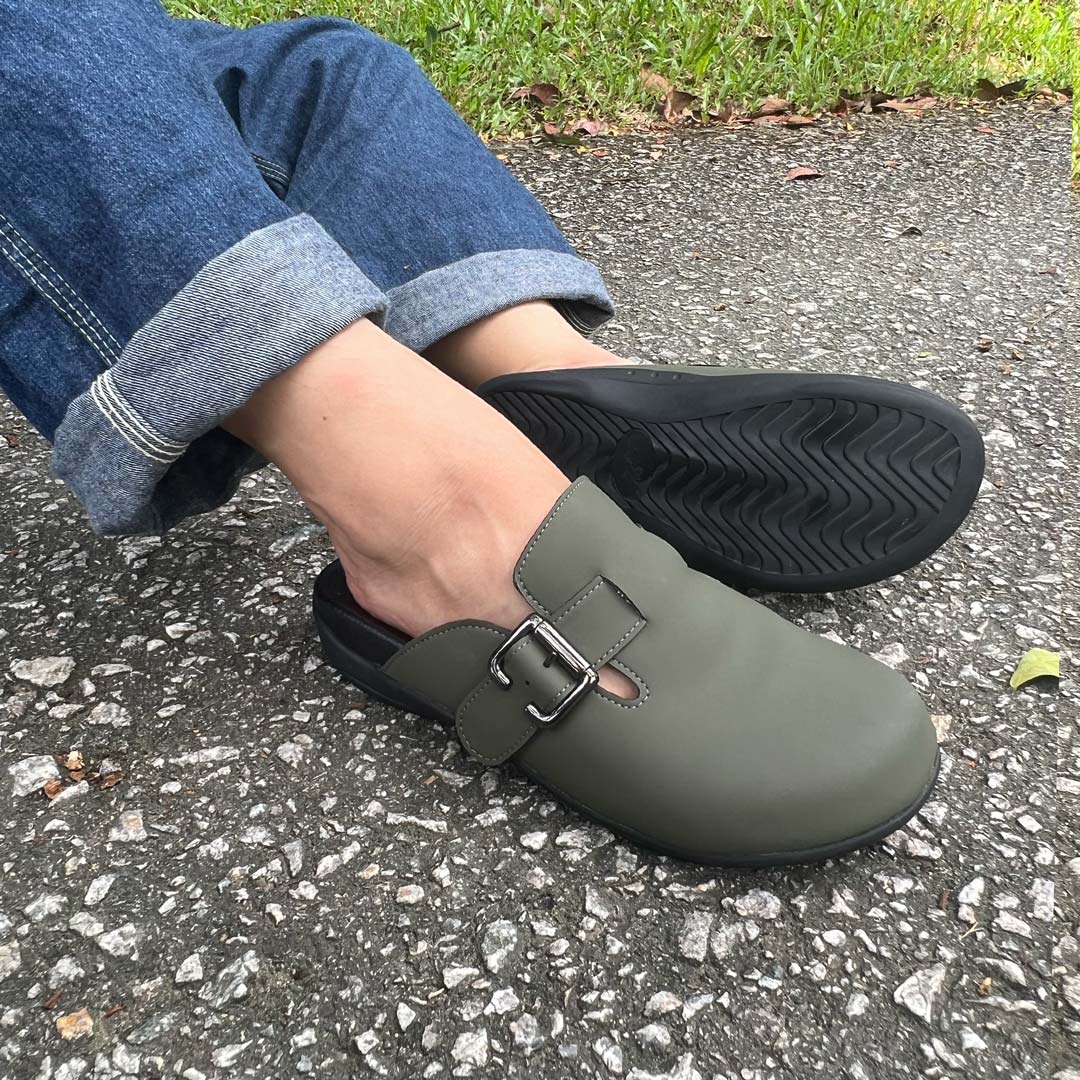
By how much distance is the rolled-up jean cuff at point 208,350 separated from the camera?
0.82m

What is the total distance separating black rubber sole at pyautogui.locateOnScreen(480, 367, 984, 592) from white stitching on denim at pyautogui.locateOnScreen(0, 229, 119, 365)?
420 millimetres

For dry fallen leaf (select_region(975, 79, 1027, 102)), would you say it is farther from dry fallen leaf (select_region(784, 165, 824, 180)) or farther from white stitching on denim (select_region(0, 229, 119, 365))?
white stitching on denim (select_region(0, 229, 119, 365))

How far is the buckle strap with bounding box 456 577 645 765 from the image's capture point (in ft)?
2.76

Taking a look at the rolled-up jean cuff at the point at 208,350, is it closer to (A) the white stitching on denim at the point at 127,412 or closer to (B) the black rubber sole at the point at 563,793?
(A) the white stitching on denim at the point at 127,412

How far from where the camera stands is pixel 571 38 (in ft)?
9.93

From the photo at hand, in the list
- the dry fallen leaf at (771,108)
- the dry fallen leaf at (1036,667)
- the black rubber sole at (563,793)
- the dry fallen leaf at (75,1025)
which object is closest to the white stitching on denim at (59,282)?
the black rubber sole at (563,793)

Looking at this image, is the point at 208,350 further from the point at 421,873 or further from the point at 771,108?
the point at 771,108

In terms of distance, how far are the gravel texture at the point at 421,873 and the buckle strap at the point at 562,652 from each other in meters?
0.13

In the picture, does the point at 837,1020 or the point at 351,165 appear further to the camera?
the point at 351,165

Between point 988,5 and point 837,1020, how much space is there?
3.60 metres

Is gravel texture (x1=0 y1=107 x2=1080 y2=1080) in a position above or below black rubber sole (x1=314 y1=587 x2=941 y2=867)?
below

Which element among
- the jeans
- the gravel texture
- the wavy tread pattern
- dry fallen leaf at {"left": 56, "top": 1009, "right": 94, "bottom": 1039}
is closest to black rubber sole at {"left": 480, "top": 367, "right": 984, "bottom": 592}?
the wavy tread pattern

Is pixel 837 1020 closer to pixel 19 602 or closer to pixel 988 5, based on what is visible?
pixel 19 602

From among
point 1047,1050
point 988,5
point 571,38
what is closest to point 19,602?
point 1047,1050
